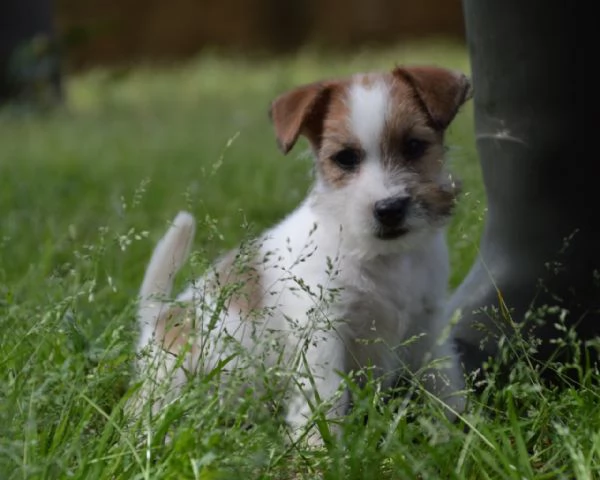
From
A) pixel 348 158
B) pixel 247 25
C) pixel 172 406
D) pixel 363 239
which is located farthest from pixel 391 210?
pixel 247 25

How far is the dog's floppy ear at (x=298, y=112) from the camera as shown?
3504mm

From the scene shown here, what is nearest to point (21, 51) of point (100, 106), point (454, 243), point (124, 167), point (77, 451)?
point (100, 106)

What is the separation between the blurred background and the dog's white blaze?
682 inches

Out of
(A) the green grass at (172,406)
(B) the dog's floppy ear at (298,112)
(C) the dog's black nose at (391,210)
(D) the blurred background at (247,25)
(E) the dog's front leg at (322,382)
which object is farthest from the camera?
(D) the blurred background at (247,25)

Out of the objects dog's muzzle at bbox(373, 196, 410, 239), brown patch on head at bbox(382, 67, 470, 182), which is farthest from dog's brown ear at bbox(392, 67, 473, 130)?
dog's muzzle at bbox(373, 196, 410, 239)

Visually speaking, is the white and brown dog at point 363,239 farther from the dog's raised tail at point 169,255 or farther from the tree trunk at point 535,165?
the tree trunk at point 535,165

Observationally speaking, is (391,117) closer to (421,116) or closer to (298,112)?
(421,116)

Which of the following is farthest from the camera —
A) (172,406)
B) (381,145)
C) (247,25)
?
(247,25)

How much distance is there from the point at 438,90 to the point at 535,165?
374 millimetres

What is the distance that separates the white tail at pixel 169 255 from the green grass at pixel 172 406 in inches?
3.5

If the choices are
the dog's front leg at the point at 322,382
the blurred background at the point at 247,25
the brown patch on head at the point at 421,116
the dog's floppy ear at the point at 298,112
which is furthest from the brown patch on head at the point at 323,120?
the blurred background at the point at 247,25

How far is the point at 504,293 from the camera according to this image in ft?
11.8

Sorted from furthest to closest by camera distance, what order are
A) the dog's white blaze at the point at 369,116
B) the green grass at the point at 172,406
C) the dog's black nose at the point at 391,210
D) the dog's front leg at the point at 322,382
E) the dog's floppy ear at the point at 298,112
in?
the dog's floppy ear at the point at 298,112, the dog's white blaze at the point at 369,116, the dog's black nose at the point at 391,210, the dog's front leg at the point at 322,382, the green grass at the point at 172,406

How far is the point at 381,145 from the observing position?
3385 mm
